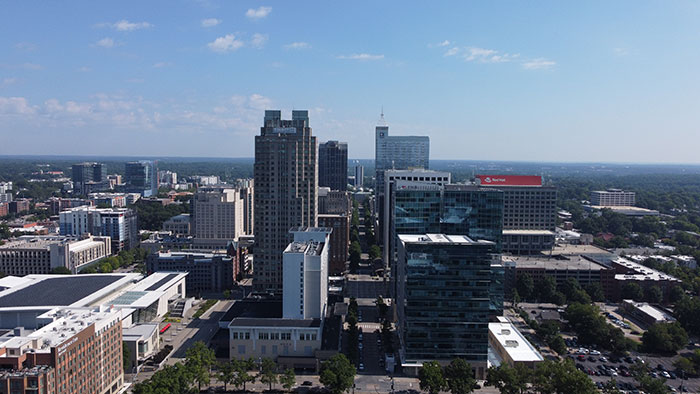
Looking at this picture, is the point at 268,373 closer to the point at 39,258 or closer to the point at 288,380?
the point at 288,380

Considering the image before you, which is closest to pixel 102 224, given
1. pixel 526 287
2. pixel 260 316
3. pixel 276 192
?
pixel 276 192

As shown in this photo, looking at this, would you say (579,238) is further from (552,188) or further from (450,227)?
(450,227)

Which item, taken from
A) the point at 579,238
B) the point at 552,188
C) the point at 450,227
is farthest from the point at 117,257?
the point at 579,238

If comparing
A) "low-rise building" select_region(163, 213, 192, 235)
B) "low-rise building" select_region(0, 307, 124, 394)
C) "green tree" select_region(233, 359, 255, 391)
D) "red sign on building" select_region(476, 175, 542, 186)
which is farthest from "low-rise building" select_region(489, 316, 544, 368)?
"low-rise building" select_region(163, 213, 192, 235)

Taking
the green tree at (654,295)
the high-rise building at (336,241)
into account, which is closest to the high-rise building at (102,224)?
the high-rise building at (336,241)

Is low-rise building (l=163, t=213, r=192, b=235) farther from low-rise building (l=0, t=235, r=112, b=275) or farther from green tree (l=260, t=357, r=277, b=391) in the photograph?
green tree (l=260, t=357, r=277, b=391)
